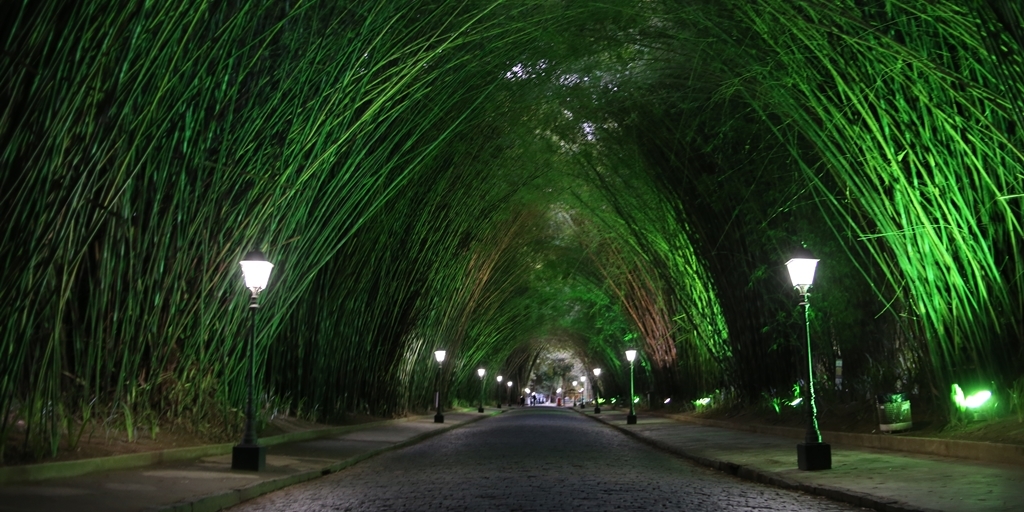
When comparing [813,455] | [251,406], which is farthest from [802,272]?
[251,406]

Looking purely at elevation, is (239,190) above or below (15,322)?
above

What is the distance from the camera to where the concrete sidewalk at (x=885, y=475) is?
5.68 m

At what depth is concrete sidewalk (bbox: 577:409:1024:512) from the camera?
568 centimetres

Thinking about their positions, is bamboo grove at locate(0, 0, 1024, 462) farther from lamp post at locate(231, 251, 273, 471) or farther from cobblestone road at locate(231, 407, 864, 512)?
cobblestone road at locate(231, 407, 864, 512)

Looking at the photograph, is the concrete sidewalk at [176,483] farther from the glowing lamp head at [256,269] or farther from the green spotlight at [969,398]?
the green spotlight at [969,398]


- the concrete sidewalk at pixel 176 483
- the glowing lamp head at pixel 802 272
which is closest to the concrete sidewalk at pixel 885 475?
the glowing lamp head at pixel 802 272

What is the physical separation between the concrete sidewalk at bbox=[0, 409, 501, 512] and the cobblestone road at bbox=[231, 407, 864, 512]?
17cm

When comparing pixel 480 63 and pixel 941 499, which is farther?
pixel 480 63

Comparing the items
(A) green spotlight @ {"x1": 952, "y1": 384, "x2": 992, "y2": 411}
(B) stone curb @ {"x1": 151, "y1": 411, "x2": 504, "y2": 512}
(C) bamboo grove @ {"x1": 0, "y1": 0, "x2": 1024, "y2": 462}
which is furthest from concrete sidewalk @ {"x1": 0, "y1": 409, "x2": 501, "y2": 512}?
(A) green spotlight @ {"x1": 952, "y1": 384, "x2": 992, "y2": 411}

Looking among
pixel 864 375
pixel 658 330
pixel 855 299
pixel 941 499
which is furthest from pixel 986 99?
pixel 658 330

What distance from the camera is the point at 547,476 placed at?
8.56m

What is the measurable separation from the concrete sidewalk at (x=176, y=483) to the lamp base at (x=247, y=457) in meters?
0.10

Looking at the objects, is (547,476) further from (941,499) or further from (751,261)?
(751,261)

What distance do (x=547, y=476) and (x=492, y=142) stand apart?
7.23 metres
